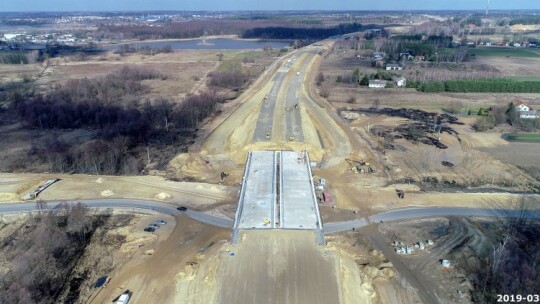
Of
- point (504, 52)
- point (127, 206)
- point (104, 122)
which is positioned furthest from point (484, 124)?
point (504, 52)

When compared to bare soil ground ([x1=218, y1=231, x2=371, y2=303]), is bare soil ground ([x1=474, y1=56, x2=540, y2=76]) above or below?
above

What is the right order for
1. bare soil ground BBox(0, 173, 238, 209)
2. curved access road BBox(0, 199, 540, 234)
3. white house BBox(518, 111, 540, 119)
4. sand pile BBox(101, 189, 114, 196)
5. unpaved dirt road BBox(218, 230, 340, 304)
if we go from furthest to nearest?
white house BBox(518, 111, 540, 119) < sand pile BBox(101, 189, 114, 196) < bare soil ground BBox(0, 173, 238, 209) < curved access road BBox(0, 199, 540, 234) < unpaved dirt road BBox(218, 230, 340, 304)

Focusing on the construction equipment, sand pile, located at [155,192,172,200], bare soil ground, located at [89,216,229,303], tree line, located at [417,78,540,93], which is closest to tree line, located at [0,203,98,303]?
bare soil ground, located at [89,216,229,303]

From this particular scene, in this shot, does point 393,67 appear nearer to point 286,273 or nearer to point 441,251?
point 441,251

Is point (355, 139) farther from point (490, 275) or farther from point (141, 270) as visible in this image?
point (141, 270)

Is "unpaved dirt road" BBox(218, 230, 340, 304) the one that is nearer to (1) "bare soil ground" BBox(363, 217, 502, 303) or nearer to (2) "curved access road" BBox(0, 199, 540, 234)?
(2) "curved access road" BBox(0, 199, 540, 234)

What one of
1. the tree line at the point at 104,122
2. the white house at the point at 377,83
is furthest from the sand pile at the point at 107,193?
the white house at the point at 377,83

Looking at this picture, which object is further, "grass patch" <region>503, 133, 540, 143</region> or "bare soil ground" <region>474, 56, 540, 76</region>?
"bare soil ground" <region>474, 56, 540, 76</region>
